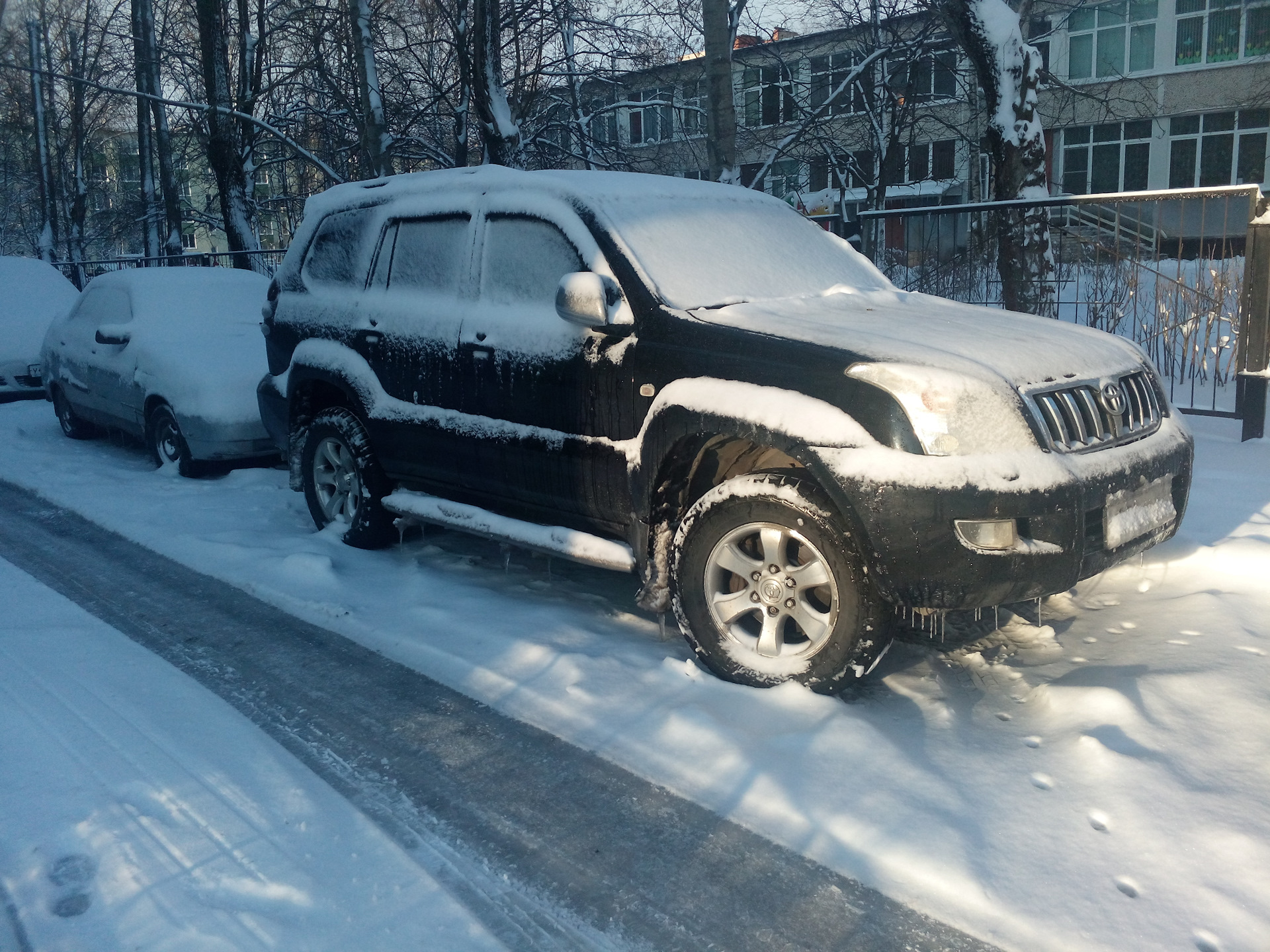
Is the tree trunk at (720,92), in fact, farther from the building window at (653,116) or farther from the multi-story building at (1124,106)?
the multi-story building at (1124,106)

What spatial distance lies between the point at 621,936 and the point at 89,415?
8.21 m

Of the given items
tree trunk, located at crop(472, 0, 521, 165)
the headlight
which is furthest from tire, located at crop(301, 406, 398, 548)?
tree trunk, located at crop(472, 0, 521, 165)

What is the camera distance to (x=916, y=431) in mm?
3461

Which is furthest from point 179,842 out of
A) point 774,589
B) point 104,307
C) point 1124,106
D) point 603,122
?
point 1124,106

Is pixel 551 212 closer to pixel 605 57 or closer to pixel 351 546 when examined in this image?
pixel 351 546

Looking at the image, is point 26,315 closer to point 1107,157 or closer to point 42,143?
point 42,143

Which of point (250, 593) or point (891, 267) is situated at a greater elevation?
point (891, 267)

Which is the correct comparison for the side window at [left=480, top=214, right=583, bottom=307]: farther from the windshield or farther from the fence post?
the fence post

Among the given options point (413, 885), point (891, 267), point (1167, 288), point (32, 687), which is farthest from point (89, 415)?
point (1167, 288)

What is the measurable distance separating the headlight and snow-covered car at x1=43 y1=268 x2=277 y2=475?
17.8 feet

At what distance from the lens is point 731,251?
4703 millimetres

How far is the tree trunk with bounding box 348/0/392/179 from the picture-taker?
13180mm

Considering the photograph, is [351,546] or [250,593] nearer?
[250,593]

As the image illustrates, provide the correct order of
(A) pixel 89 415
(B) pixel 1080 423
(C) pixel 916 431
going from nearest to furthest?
(C) pixel 916 431 → (B) pixel 1080 423 → (A) pixel 89 415
